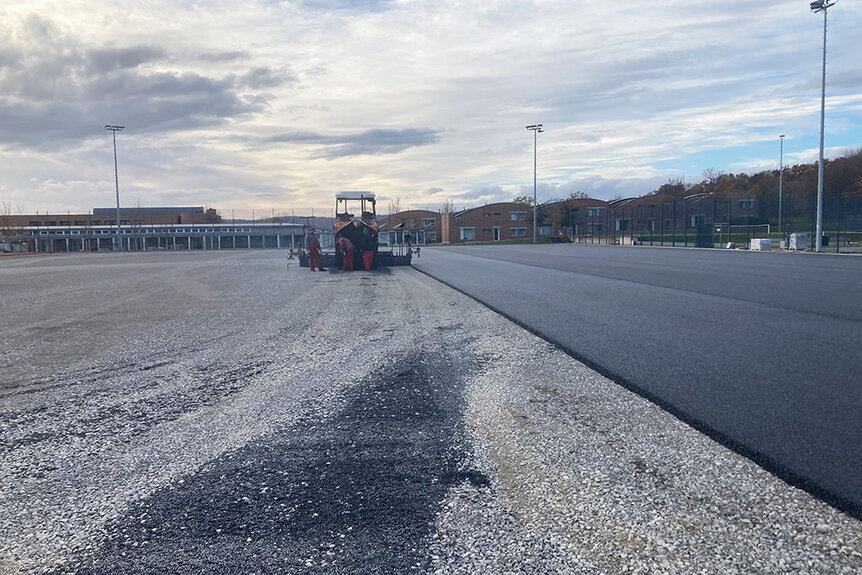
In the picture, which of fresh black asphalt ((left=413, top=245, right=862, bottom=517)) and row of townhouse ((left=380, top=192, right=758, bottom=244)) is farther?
row of townhouse ((left=380, top=192, right=758, bottom=244))

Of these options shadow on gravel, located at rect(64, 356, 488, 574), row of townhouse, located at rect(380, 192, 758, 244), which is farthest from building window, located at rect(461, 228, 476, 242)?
shadow on gravel, located at rect(64, 356, 488, 574)

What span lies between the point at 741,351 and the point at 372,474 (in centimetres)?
535

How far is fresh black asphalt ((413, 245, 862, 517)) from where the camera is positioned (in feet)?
14.8

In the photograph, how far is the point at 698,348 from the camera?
7.97 metres

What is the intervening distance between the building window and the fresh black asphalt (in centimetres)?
7347

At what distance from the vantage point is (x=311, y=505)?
371cm

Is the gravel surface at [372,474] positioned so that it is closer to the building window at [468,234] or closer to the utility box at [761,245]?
the utility box at [761,245]

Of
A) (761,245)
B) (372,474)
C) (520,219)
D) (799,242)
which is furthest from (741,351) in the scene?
(520,219)

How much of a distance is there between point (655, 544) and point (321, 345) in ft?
20.0

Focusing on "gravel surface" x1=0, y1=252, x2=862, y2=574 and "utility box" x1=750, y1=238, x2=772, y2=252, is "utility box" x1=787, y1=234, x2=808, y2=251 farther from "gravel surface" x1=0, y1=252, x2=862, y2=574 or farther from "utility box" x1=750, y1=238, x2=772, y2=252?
"gravel surface" x1=0, y1=252, x2=862, y2=574

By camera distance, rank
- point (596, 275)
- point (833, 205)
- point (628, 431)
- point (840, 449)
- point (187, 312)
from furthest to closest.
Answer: point (833, 205)
point (596, 275)
point (187, 312)
point (628, 431)
point (840, 449)

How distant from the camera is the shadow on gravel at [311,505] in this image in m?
3.14

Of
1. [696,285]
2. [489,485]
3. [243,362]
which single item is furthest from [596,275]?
[489,485]

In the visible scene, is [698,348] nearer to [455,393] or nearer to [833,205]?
[455,393]
